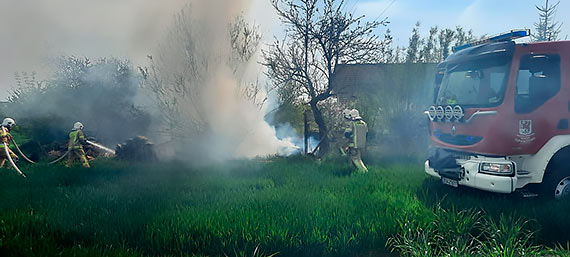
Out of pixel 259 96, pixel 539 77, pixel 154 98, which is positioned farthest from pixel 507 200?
pixel 154 98

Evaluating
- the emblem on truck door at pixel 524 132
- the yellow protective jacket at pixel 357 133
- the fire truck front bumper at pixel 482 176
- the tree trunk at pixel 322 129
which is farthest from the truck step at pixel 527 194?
the tree trunk at pixel 322 129

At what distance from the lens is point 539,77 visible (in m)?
4.78

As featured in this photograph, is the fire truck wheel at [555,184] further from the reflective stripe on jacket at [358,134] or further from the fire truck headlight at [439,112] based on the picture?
the reflective stripe on jacket at [358,134]

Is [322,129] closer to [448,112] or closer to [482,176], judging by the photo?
[448,112]

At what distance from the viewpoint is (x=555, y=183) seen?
4777 mm

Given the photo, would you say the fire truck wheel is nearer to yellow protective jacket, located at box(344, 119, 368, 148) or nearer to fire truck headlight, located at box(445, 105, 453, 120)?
fire truck headlight, located at box(445, 105, 453, 120)

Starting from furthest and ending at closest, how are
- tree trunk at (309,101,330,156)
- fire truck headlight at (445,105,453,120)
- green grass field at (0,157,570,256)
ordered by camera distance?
1. tree trunk at (309,101,330,156)
2. fire truck headlight at (445,105,453,120)
3. green grass field at (0,157,570,256)

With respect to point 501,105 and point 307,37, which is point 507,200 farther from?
point 307,37

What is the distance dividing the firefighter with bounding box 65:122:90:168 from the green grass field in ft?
9.44

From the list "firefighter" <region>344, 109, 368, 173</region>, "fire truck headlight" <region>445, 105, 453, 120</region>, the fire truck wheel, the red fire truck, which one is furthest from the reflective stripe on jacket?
the fire truck wheel

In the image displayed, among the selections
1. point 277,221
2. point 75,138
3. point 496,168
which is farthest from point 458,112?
point 75,138

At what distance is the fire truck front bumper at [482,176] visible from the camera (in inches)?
180

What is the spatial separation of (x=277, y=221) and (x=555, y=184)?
404 centimetres

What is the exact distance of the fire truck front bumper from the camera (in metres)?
4.57
